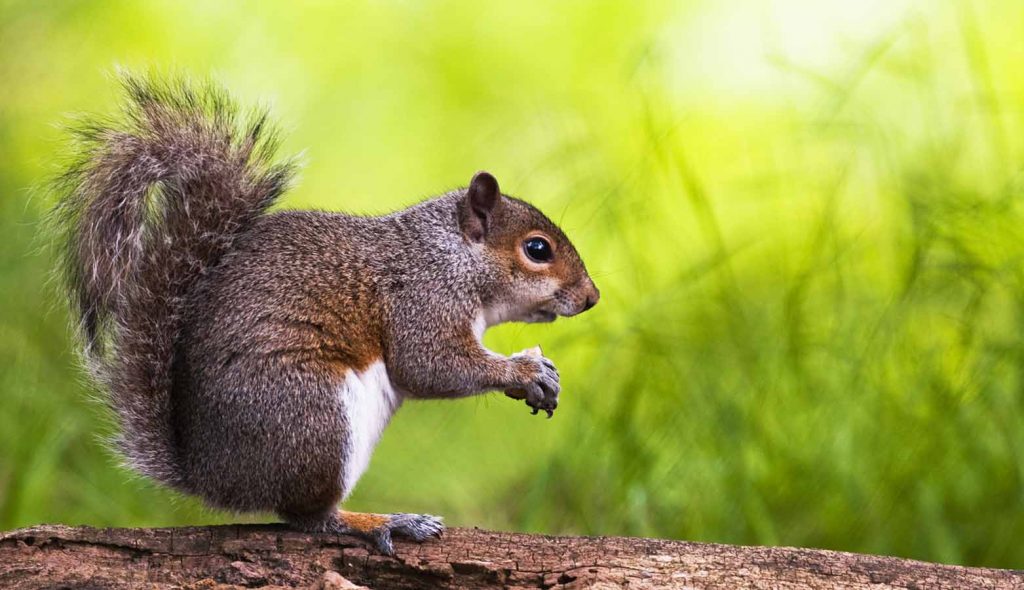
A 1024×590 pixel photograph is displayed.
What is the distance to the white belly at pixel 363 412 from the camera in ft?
6.97

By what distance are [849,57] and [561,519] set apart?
1.52 m

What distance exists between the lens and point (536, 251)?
8.16 feet

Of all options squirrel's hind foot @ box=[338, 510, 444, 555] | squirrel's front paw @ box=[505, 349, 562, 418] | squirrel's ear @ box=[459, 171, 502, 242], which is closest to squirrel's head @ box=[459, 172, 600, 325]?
squirrel's ear @ box=[459, 171, 502, 242]

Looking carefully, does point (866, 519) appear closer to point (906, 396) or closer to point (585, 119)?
point (906, 396)

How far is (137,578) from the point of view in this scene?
2133 millimetres

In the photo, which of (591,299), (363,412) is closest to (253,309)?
(363,412)

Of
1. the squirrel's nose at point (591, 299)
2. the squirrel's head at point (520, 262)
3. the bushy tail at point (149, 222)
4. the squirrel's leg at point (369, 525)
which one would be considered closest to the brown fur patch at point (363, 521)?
the squirrel's leg at point (369, 525)

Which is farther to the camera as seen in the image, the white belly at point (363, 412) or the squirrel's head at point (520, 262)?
the squirrel's head at point (520, 262)

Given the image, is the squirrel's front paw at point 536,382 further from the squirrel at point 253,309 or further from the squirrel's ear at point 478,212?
the squirrel's ear at point 478,212

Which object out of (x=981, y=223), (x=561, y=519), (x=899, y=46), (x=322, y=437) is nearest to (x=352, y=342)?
(x=322, y=437)

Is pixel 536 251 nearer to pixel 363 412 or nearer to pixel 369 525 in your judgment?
pixel 363 412

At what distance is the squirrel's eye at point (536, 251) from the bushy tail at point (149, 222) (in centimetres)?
52

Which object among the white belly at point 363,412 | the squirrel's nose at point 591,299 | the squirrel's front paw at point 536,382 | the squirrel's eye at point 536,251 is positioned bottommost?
the white belly at point 363,412

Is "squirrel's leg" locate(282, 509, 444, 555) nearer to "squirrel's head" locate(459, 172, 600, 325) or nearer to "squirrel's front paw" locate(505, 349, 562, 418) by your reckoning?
"squirrel's front paw" locate(505, 349, 562, 418)
